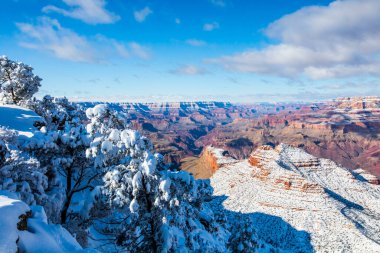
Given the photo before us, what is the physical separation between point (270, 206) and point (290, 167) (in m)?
16.4

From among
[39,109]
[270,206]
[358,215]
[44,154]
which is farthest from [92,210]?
[358,215]

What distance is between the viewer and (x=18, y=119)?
2655 cm

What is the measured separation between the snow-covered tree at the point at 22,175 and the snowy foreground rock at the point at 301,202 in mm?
25767

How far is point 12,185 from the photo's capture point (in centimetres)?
1198

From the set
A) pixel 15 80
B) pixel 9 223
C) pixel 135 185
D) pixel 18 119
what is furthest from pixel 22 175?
pixel 15 80

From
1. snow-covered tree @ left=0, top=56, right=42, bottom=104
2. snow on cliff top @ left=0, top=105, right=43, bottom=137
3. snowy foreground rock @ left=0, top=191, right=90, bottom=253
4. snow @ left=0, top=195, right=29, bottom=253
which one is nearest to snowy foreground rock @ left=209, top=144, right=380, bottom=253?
snow on cliff top @ left=0, top=105, right=43, bottom=137

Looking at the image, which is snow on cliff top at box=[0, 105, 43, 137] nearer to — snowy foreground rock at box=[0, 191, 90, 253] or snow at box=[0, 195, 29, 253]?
snowy foreground rock at box=[0, 191, 90, 253]

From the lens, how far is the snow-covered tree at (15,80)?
126 feet

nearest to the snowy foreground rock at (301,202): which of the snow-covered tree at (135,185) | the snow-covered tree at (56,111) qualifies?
the snow-covered tree at (56,111)

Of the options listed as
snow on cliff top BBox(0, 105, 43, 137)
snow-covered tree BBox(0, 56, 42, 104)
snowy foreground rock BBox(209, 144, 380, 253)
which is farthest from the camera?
snowy foreground rock BBox(209, 144, 380, 253)

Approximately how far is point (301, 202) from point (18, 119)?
5120cm

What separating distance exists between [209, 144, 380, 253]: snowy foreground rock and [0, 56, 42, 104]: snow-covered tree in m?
35.2

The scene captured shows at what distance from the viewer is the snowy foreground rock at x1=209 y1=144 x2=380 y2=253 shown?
45.0m

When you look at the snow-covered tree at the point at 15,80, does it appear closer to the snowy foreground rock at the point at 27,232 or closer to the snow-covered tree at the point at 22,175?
the snow-covered tree at the point at 22,175
